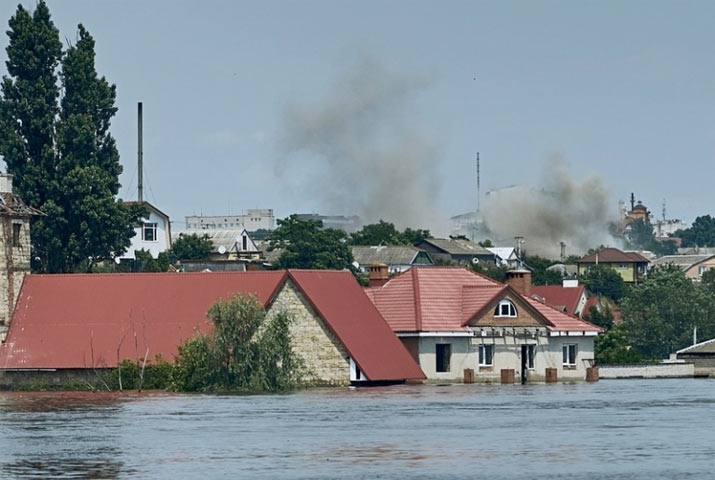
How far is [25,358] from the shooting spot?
8362 centimetres

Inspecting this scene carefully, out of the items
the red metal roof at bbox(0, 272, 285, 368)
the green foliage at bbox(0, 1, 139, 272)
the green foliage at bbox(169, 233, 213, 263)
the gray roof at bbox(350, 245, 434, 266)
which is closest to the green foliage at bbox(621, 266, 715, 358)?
the green foliage at bbox(169, 233, 213, 263)

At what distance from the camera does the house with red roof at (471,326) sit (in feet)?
298

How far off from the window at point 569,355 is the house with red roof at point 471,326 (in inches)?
2.2

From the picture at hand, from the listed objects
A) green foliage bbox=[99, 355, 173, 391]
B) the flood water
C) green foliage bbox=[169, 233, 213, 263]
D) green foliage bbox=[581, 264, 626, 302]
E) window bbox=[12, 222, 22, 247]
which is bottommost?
the flood water

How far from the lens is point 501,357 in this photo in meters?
93.4

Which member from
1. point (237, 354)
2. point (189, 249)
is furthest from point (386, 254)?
point (237, 354)

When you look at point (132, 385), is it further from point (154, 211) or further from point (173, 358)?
point (154, 211)

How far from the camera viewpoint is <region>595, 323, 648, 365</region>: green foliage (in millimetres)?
113125

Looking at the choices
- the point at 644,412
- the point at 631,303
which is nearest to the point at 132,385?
the point at 644,412

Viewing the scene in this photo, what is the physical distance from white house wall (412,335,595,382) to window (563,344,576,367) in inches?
8.7

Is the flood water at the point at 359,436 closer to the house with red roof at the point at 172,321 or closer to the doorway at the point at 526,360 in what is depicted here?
the house with red roof at the point at 172,321

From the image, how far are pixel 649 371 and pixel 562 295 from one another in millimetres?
37924

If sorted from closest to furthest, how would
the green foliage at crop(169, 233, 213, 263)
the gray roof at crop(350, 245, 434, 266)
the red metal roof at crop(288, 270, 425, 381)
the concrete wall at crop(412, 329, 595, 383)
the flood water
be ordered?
1. the flood water
2. the red metal roof at crop(288, 270, 425, 381)
3. the concrete wall at crop(412, 329, 595, 383)
4. the green foliage at crop(169, 233, 213, 263)
5. the gray roof at crop(350, 245, 434, 266)

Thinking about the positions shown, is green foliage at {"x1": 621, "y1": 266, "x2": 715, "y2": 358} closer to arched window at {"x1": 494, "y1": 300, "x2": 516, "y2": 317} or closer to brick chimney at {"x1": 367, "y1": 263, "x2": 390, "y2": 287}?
brick chimney at {"x1": 367, "y1": 263, "x2": 390, "y2": 287}
